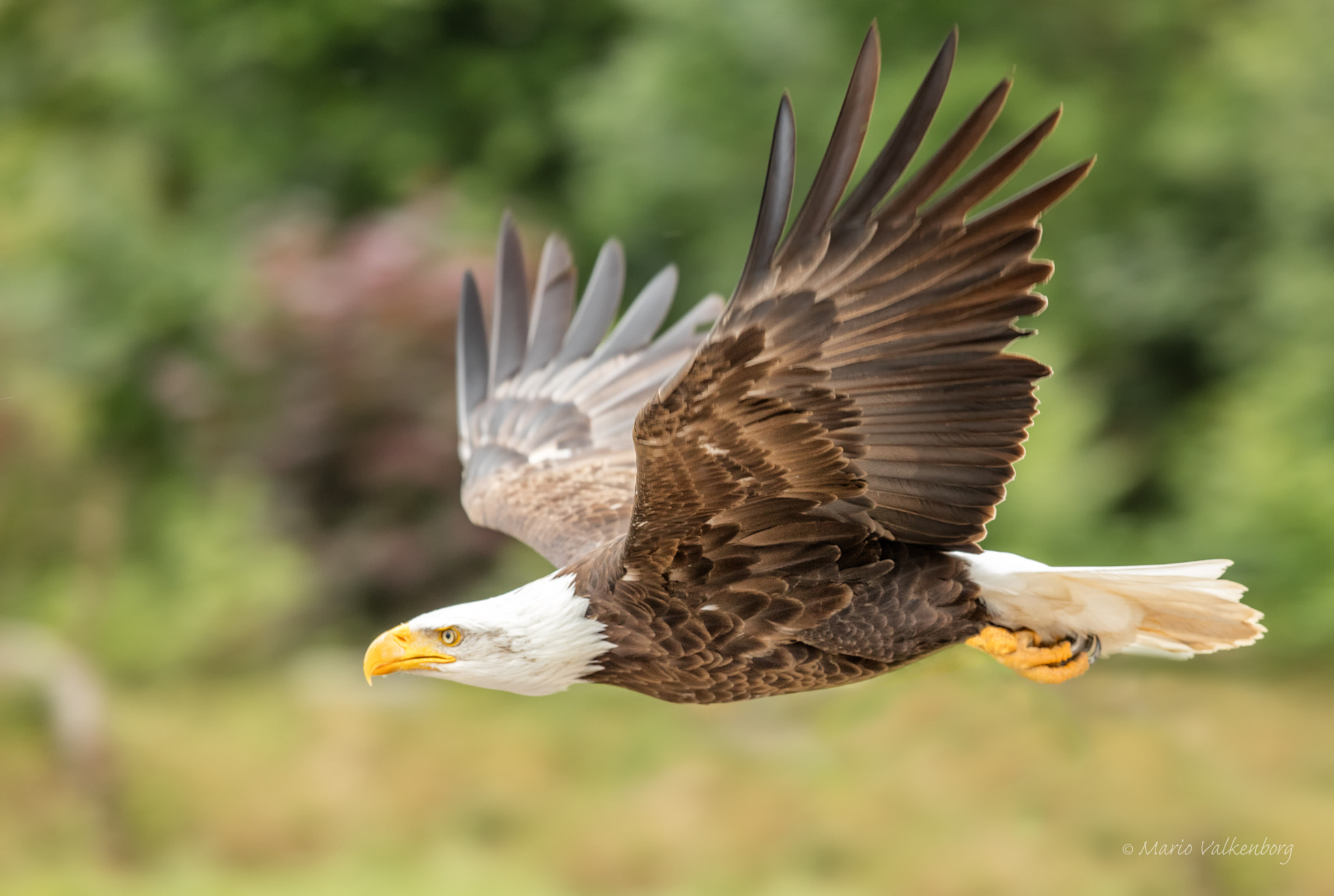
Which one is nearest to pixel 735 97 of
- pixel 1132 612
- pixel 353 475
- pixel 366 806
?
pixel 353 475

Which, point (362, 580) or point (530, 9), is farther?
point (530, 9)

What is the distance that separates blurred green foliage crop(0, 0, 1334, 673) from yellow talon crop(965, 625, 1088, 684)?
12.0ft

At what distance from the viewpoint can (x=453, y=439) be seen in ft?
22.3

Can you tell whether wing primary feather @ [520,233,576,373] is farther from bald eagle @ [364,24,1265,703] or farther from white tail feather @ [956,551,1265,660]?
white tail feather @ [956,551,1265,660]

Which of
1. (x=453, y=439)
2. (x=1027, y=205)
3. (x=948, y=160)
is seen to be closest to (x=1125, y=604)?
(x=1027, y=205)

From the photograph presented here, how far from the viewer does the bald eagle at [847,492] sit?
87.5 inches

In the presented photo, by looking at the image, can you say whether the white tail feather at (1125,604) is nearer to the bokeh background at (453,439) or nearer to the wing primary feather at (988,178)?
the wing primary feather at (988,178)

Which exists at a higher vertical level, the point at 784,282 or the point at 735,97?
the point at 735,97

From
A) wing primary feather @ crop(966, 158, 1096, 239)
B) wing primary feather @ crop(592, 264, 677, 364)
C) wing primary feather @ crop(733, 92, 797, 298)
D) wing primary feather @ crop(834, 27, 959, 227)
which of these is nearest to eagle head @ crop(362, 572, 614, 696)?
wing primary feather @ crop(733, 92, 797, 298)

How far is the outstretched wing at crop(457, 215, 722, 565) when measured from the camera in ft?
13.0

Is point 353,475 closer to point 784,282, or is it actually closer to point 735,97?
point 735,97

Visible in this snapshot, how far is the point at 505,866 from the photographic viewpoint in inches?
242

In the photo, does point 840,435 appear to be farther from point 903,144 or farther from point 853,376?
point 903,144

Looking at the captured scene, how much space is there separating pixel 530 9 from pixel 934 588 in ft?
21.6
